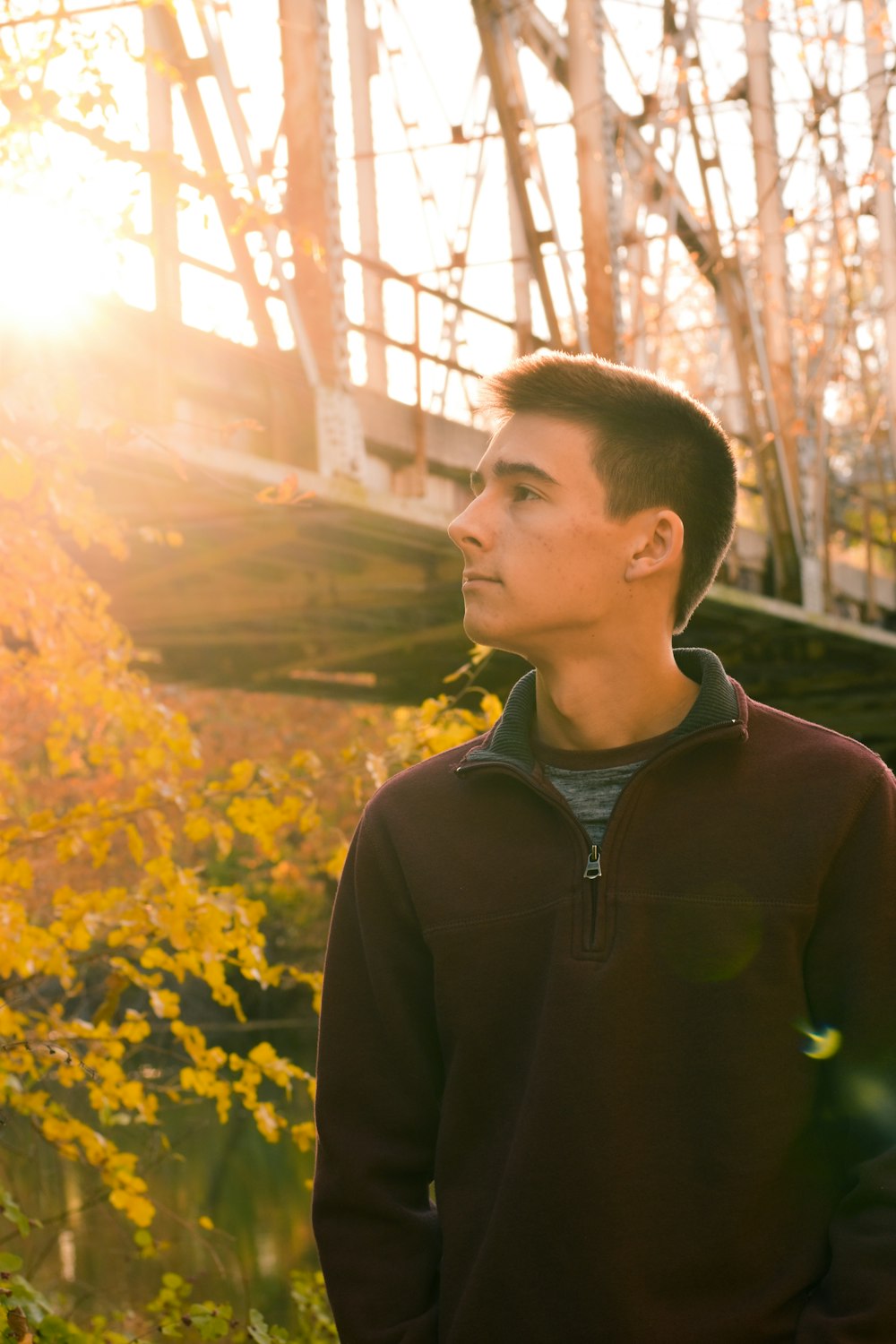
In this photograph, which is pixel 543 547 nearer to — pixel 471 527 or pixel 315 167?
pixel 471 527

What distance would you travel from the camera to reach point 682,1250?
208cm

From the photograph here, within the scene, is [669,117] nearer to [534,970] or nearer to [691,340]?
[534,970]

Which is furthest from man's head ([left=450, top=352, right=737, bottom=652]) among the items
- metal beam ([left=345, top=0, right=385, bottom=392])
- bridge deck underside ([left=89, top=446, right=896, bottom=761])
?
metal beam ([left=345, top=0, right=385, bottom=392])

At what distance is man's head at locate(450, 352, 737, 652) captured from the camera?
7.98 feet

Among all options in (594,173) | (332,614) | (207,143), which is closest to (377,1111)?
(207,143)

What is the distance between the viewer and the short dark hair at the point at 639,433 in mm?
2445

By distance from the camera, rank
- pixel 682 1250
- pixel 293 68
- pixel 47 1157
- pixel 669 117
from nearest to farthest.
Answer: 1. pixel 682 1250
2. pixel 293 68
3. pixel 669 117
4. pixel 47 1157

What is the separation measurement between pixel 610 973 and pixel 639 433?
846mm

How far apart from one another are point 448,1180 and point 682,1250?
369 mm

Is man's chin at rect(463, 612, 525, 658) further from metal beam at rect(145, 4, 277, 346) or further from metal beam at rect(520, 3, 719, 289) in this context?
metal beam at rect(520, 3, 719, 289)

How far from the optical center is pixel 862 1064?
211 centimetres

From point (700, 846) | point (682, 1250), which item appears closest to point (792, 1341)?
point (682, 1250)

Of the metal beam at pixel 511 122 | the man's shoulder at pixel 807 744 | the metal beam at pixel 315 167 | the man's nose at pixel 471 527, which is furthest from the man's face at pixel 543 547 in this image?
the metal beam at pixel 511 122

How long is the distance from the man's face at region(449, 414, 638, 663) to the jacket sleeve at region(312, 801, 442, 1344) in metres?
0.38
